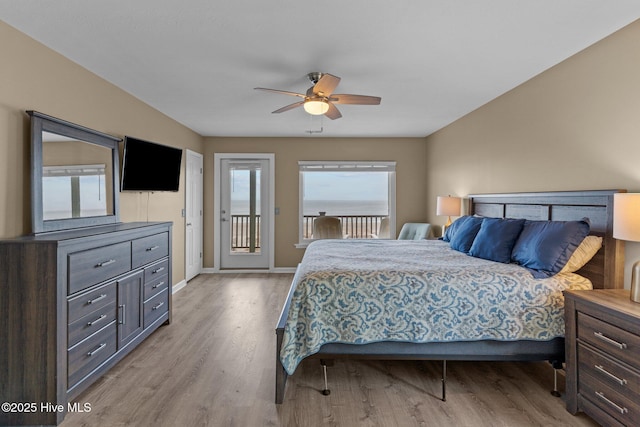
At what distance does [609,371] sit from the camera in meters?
1.86

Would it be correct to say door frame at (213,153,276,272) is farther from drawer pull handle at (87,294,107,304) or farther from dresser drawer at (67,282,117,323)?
drawer pull handle at (87,294,107,304)

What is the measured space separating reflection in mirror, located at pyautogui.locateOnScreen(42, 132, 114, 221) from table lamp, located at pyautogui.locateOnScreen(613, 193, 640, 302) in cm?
373

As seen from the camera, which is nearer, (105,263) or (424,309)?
(424,309)

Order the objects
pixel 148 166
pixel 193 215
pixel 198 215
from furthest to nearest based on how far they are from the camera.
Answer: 1. pixel 198 215
2. pixel 193 215
3. pixel 148 166

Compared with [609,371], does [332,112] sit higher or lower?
higher

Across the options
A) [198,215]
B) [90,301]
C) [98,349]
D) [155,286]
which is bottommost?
[98,349]

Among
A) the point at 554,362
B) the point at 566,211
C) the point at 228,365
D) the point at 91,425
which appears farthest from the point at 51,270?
the point at 566,211

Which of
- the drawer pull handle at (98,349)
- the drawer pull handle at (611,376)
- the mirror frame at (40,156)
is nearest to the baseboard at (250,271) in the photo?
the mirror frame at (40,156)

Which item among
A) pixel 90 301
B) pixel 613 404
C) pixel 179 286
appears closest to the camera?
pixel 613 404

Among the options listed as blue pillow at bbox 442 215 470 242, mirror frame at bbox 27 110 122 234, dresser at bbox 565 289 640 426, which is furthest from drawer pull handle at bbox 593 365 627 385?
mirror frame at bbox 27 110 122 234

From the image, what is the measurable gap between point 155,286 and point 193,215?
2.46m

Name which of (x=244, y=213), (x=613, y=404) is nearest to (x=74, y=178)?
(x=244, y=213)

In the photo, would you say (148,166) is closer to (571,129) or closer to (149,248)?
(149,248)

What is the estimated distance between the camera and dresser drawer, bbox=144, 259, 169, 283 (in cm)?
310
